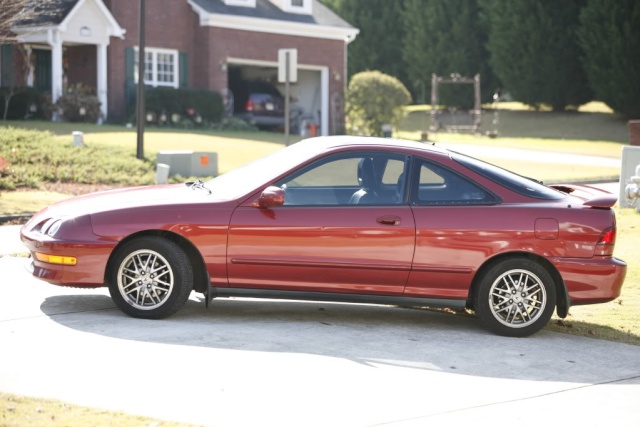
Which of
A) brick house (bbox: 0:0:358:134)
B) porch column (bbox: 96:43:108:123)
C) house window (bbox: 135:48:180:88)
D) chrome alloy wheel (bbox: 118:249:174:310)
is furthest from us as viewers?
house window (bbox: 135:48:180:88)

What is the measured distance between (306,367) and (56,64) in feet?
88.1

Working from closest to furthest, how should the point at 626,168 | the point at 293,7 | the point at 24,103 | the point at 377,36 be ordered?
1. the point at 626,168
2. the point at 24,103
3. the point at 293,7
4. the point at 377,36

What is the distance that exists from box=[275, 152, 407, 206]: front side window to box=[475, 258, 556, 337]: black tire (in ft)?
3.06

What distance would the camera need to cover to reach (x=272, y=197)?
26.8ft

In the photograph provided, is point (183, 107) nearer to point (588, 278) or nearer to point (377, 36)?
point (377, 36)

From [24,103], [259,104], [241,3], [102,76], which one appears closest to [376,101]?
[259,104]

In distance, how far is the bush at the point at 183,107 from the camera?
34156 millimetres

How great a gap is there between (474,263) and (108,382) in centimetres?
300

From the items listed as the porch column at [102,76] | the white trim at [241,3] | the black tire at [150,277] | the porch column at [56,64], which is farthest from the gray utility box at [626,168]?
the white trim at [241,3]

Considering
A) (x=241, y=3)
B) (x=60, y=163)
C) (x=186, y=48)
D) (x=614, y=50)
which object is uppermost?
(x=241, y=3)

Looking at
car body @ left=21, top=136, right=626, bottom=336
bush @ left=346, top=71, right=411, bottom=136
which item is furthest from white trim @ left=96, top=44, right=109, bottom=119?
car body @ left=21, top=136, right=626, bottom=336

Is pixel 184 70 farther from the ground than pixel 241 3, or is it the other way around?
pixel 241 3

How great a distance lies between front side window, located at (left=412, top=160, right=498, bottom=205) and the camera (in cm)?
840

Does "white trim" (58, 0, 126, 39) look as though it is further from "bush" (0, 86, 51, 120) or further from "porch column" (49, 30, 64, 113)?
"bush" (0, 86, 51, 120)
